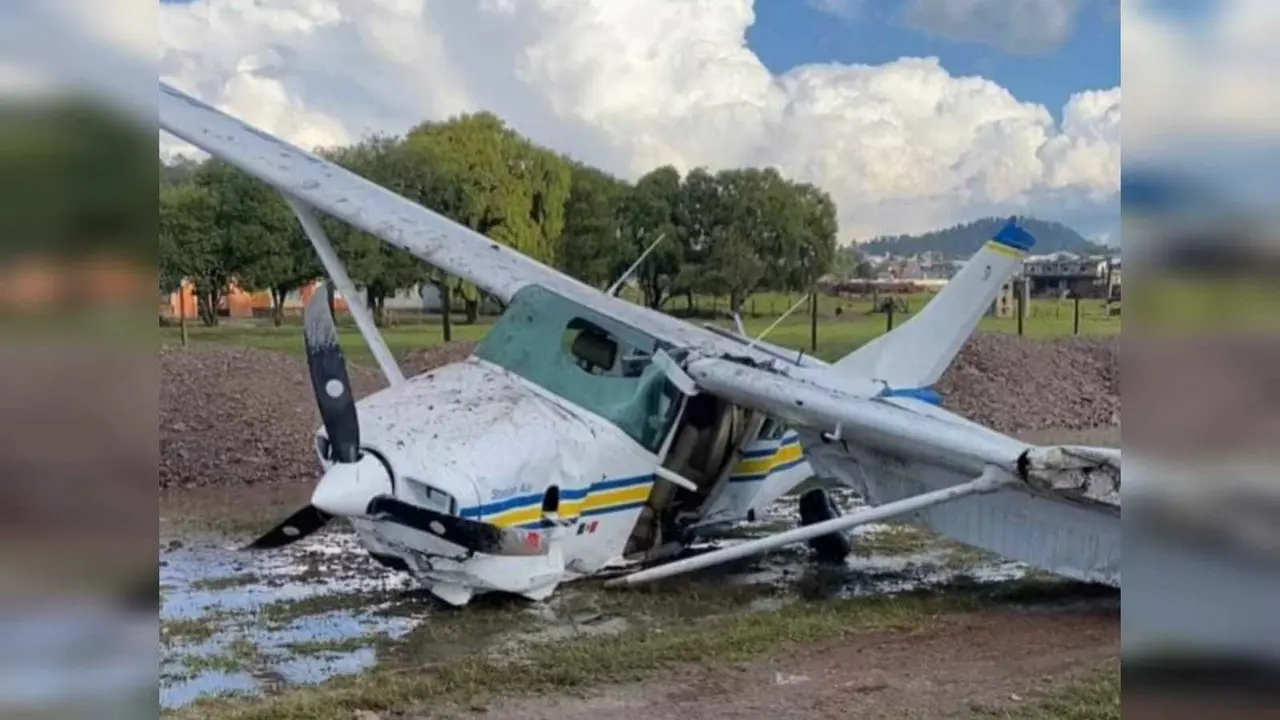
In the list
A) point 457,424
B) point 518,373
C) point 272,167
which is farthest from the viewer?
point 272,167

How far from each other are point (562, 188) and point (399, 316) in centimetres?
177

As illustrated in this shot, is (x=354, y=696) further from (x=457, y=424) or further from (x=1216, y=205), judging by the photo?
(x=1216, y=205)

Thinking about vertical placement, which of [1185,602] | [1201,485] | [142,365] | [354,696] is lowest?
[354,696]

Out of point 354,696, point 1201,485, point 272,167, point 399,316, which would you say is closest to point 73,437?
point 1201,485

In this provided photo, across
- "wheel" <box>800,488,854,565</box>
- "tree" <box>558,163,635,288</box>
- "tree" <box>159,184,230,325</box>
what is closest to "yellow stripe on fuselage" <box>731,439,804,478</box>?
"wheel" <box>800,488,854,565</box>

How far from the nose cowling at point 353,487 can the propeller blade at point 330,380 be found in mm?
53

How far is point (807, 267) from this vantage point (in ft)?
28.9

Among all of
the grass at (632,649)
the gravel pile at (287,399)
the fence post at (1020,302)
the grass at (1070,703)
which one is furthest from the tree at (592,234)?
the grass at (1070,703)

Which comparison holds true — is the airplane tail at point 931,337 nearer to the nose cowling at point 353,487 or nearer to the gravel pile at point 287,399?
the gravel pile at point 287,399

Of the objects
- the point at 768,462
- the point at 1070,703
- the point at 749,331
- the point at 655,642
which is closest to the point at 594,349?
the point at 768,462

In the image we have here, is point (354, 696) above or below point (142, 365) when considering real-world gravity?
below

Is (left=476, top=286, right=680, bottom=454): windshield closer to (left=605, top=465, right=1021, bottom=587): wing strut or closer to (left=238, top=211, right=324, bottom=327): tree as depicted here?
(left=605, top=465, right=1021, bottom=587): wing strut

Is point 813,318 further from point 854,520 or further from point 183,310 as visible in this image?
point 183,310

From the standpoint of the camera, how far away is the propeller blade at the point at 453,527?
482 cm
